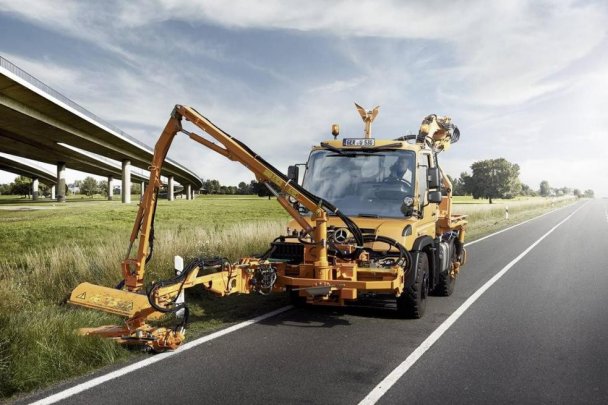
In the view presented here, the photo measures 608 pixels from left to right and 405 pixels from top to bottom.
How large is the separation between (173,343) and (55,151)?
192 feet

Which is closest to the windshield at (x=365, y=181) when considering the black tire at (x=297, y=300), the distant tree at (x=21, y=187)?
the black tire at (x=297, y=300)

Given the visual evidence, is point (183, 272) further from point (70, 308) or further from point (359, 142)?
point (359, 142)

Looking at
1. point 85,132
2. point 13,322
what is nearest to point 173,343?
point 13,322

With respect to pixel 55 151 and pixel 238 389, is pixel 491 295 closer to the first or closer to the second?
pixel 238 389

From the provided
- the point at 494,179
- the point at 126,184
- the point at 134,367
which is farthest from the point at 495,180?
the point at 134,367

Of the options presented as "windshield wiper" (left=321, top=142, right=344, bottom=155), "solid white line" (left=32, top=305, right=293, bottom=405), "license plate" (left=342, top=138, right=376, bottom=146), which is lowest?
"solid white line" (left=32, top=305, right=293, bottom=405)

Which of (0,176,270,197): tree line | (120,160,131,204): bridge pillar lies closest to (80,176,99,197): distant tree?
(0,176,270,197): tree line

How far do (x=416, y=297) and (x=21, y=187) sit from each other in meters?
137

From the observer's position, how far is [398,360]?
17.4 ft

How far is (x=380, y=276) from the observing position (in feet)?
20.9

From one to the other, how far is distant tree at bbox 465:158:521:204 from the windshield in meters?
112

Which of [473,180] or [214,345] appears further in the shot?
[473,180]

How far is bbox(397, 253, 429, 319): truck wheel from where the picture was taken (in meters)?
6.88

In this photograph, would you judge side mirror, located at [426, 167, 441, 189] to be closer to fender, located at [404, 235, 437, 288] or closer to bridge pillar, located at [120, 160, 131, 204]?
fender, located at [404, 235, 437, 288]
